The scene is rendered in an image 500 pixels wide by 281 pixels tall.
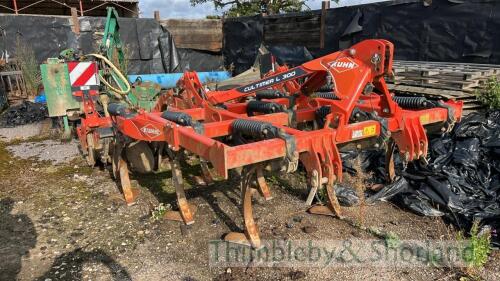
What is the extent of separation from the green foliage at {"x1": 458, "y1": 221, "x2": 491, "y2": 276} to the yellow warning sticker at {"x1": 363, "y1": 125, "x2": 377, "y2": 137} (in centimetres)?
113

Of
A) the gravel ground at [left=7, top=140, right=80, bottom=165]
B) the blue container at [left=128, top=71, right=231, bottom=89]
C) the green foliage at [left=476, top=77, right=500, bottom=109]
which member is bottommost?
the gravel ground at [left=7, top=140, right=80, bottom=165]

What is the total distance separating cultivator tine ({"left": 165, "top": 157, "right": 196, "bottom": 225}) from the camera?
388 cm

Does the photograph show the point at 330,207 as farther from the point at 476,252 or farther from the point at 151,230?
the point at 151,230

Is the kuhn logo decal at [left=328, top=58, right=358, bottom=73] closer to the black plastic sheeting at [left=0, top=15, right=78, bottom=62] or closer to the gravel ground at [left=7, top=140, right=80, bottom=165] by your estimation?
the gravel ground at [left=7, top=140, right=80, bottom=165]

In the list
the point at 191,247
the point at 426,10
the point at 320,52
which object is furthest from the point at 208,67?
the point at 191,247

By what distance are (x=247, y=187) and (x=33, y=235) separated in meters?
2.13

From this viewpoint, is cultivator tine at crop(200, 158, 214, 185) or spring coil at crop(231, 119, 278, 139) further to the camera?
cultivator tine at crop(200, 158, 214, 185)

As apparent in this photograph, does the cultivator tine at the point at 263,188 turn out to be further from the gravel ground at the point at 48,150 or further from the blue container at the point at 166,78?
the blue container at the point at 166,78

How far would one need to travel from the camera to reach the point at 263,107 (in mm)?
4578

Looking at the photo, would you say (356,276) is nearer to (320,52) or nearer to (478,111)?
(478,111)

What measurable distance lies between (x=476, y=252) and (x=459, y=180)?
124 cm

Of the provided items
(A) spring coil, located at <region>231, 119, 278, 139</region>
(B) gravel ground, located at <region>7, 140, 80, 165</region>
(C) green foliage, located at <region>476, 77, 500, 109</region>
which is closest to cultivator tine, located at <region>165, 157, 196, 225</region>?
(A) spring coil, located at <region>231, 119, 278, 139</region>

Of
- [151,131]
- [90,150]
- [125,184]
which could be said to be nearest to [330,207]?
[151,131]

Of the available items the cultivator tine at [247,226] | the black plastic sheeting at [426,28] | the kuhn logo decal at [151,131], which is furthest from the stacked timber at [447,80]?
the kuhn logo decal at [151,131]
